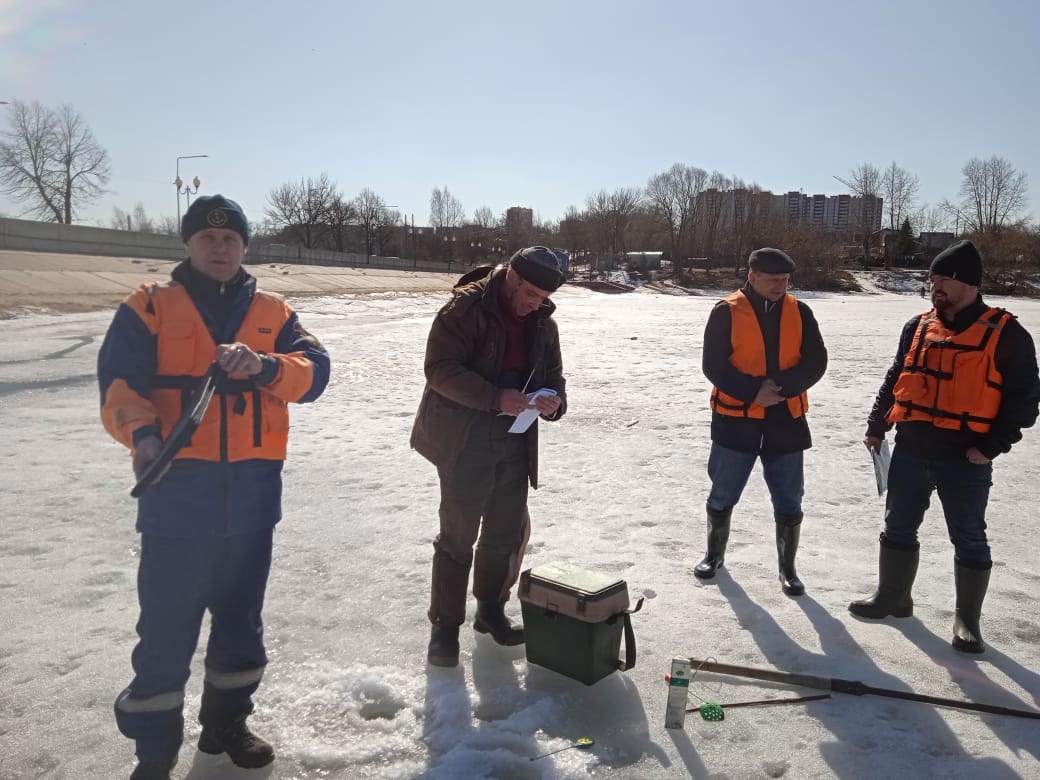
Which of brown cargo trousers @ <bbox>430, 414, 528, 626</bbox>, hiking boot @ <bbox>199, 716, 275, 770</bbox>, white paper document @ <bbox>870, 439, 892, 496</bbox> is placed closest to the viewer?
hiking boot @ <bbox>199, 716, 275, 770</bbox>

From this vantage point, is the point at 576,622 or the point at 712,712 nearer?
the point at 712,712

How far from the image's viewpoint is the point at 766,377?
178 inches

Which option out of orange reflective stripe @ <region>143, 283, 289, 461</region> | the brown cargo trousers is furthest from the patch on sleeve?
the brown cargo trousers

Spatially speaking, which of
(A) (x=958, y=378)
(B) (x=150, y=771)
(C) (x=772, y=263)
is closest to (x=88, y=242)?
(C) (x=772, y=263)

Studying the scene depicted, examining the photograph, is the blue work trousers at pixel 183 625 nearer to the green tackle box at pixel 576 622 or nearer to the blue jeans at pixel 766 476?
the green tackle box at pixel 576 622

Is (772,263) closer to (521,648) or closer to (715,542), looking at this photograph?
(715,542)

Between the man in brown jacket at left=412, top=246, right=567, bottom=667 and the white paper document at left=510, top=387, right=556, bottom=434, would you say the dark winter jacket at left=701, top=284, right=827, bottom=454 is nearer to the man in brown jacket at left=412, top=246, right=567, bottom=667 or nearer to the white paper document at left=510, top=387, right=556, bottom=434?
the man in brown jacket at left=412, top=246, right=567, bottom=667

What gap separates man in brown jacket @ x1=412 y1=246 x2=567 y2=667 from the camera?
139 inches

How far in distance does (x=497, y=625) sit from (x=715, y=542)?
1.63m

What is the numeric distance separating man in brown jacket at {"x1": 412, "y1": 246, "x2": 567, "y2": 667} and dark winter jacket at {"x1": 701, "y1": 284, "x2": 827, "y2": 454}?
1203 millimetres

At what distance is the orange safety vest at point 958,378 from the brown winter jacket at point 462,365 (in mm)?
1924

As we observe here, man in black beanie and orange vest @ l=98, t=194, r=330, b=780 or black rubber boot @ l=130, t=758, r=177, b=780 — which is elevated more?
man in black beanie and orange vest @ l=98, t=194, r=330, b=780

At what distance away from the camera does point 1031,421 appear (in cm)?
381

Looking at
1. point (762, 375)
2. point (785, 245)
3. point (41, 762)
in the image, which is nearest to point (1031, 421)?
point (762, 375)
